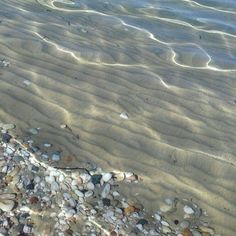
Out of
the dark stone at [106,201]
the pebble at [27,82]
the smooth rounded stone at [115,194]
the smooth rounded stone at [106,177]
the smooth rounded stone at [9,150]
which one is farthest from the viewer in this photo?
the pebble at [27,82]

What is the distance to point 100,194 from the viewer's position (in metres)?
3.80

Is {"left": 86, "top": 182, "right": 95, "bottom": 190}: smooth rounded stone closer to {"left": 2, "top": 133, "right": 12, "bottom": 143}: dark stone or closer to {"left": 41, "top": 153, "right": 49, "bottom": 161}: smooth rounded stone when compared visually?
{"left": 41, "top": 153, "right": 49, "bottom": 161}: smooth rounded stone

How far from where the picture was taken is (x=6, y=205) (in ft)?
11.6

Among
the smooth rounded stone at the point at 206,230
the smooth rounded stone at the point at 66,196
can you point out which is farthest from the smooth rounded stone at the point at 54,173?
the smooth rounded stone at the point at 206,230

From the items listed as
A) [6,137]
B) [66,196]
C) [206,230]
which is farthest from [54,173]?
[206,230]

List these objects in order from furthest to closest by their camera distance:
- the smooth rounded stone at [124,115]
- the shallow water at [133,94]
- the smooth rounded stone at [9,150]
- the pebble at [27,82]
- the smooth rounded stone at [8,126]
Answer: the pebble at [27,82]
the smooth rounded stone at [124,115]
the smooth rounded stone at [8,126]
the shallow water at [133,94]
the smooth rounded stone at [9,150]

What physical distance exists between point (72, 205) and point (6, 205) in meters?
0.50

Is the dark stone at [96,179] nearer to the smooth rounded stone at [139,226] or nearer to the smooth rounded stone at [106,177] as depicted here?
the smooth rounded stone at [106,177]

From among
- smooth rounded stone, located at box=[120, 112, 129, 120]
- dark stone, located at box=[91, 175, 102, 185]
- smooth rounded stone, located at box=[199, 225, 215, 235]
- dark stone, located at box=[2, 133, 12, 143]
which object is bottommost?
smooth rounded stone, located at box=[199, 225, 215, 235]

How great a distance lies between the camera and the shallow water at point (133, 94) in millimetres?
4184

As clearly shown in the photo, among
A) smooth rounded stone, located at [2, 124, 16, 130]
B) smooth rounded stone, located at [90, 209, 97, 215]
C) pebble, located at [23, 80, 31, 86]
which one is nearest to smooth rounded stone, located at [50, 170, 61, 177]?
smooth rounded stone, located at [90, 209, 97, 215]

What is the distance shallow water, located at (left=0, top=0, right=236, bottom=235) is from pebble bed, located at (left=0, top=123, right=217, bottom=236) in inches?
5.3

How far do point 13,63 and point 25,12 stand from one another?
204 centimetres

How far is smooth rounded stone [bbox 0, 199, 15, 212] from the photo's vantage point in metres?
3.50
